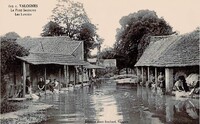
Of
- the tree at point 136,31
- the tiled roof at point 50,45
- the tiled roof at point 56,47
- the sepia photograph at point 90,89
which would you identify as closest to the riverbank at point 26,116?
the sepia photograph at point 90,89

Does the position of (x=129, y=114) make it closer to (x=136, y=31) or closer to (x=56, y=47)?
(x=56, y=47)

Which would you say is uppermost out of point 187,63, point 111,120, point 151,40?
point 151,40

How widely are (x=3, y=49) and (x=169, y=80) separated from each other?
37.9 feet

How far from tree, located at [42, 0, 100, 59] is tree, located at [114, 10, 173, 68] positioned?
4.26 m

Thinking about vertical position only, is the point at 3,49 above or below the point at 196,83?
above

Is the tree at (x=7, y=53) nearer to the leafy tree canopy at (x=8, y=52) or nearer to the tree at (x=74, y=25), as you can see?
the leafy tree canopy at (x=8, y=52)

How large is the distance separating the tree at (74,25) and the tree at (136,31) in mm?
4259

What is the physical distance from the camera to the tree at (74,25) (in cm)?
5119

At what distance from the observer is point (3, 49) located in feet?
56.7

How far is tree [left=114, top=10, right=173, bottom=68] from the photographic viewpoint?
49.1 metres

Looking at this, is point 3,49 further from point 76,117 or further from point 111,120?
point 111,120

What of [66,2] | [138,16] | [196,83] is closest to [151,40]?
[138,16]

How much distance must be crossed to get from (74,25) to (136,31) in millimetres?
9975

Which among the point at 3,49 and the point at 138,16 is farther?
the point at 138,16
